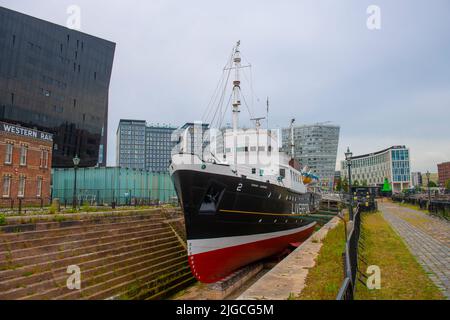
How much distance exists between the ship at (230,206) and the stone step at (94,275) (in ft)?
11.4

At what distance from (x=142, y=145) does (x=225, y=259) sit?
16878 cm

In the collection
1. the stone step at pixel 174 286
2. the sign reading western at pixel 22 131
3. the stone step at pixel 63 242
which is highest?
the sign reading western at pixel 22 131

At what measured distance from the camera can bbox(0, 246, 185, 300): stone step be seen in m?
10.0

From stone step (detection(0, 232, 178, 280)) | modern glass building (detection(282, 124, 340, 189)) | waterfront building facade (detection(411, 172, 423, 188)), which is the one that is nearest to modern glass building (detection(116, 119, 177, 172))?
modern glass building (detection(282, 124, 340, 189))

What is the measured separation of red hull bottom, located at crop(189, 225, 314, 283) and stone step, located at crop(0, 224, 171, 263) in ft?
17.1

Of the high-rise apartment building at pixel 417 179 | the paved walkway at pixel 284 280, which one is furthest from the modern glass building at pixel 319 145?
the paved walkway at pixel 284 280

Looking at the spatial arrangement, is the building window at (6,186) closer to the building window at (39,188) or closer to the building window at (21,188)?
the building window at (21,188)

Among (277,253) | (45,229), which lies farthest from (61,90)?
(277,253)

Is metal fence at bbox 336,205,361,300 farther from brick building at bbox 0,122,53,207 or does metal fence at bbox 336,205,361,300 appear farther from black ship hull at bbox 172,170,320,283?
brick building at bbox 0,122,53,207

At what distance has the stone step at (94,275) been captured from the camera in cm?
1001

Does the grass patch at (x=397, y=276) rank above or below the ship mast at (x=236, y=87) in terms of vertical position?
below

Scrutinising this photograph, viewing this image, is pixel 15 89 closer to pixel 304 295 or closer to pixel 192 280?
pixel 192 280

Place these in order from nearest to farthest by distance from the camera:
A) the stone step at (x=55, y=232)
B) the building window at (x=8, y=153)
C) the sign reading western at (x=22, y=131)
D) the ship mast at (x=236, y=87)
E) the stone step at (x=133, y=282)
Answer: the stone step at (x=133, y=282) < the stone step at (x=55, y=232) < the ship mast at (x=236, y=87) < the sign reading western at (x=22, y=131) < the building window at (x=8, y=153)

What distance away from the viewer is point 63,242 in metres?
13.6
